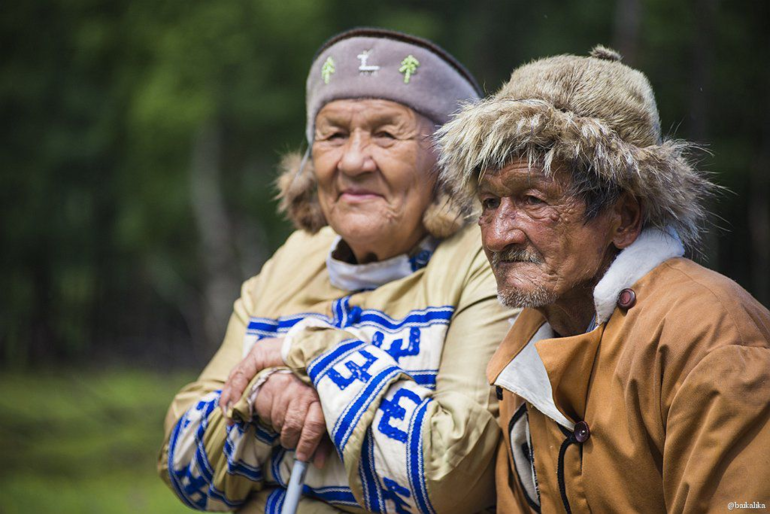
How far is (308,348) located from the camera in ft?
8.39

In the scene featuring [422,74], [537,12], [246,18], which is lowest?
[422,74]

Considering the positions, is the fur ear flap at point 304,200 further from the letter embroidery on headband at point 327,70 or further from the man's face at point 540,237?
the man's face at point 540,237

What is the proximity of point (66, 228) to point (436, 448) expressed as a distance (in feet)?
33.7

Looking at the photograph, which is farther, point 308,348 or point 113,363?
point 113,363

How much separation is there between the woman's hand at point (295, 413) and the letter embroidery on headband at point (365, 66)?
1.03 meters

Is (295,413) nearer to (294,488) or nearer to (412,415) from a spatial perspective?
(294,488)

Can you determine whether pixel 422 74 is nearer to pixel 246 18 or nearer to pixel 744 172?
pixel 744 172

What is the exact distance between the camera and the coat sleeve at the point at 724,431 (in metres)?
1.74

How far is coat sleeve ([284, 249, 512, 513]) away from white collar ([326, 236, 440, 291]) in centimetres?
33

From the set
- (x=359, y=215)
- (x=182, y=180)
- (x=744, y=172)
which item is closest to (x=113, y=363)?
(x=182, y=180)

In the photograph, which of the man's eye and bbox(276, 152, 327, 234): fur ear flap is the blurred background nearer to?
bbox(276, 152, 327, 234): fur ear flap

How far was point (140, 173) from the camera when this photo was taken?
36.8 feet

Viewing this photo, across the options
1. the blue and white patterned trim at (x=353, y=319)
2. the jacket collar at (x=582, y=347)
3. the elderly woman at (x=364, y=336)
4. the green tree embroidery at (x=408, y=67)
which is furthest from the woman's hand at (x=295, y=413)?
the green tree embroidery at (x=408, y=67)

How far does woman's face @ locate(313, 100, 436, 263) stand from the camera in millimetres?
2795
